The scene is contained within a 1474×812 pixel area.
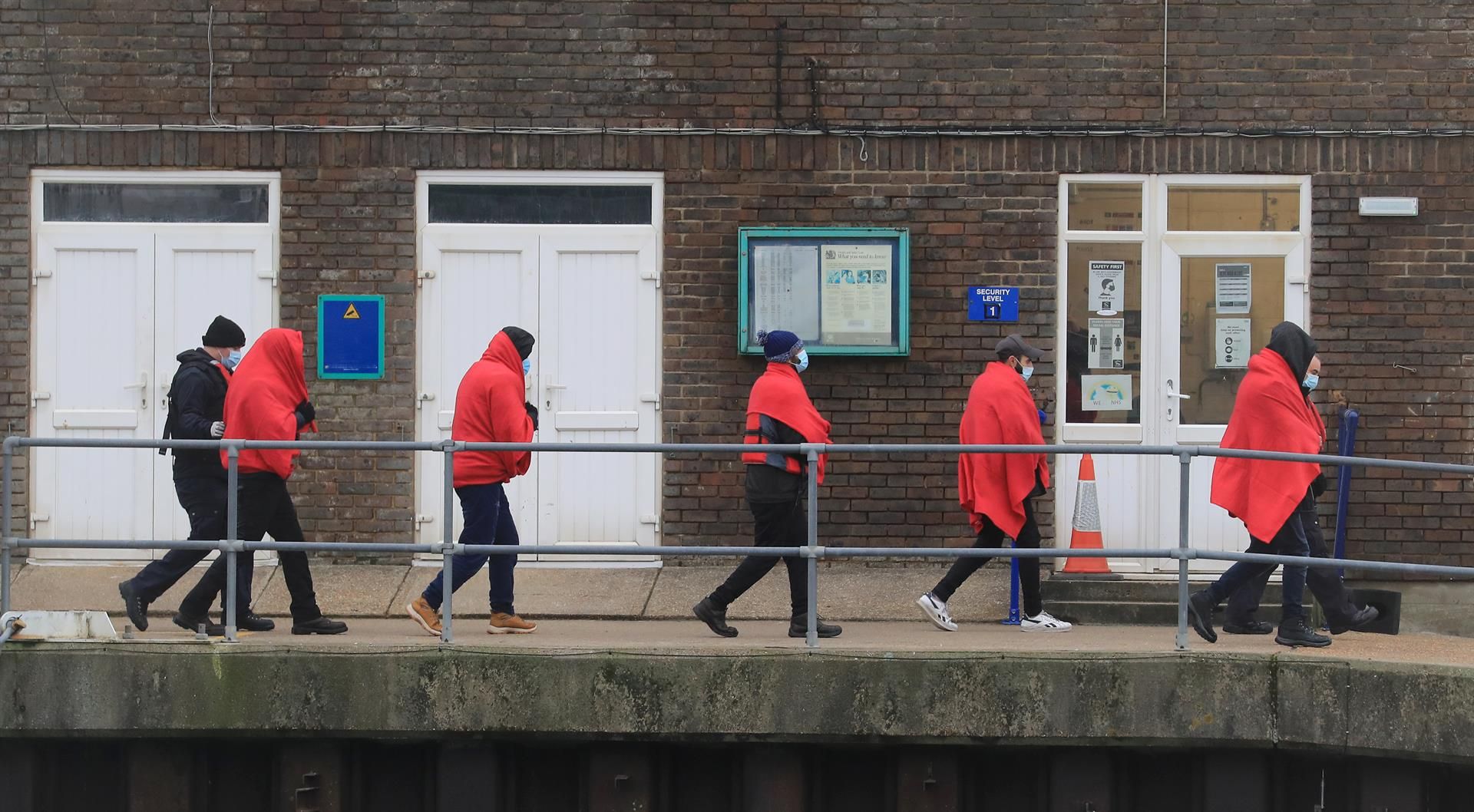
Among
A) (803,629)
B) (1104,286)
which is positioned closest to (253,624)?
(803,629)

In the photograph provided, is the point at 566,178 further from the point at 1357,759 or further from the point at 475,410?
the point at 1357,759

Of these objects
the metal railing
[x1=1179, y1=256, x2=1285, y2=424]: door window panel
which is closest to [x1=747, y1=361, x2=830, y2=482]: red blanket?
the metal railing

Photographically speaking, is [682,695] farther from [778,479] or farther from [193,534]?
[193,534]

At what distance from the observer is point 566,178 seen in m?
10.3

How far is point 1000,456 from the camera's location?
8.37 meters

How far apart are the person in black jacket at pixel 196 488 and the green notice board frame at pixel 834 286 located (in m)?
3.44

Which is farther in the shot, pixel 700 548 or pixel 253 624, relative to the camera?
pixel 253 624

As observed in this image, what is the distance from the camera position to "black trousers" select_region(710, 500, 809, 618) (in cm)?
798

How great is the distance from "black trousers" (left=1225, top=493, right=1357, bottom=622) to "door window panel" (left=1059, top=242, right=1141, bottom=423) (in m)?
2.28

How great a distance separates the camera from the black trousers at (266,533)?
309 inches

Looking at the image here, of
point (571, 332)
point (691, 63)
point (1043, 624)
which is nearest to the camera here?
point (1043, 624)

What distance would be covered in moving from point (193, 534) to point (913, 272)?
15.2 feet

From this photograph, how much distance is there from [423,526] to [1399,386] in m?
6.18

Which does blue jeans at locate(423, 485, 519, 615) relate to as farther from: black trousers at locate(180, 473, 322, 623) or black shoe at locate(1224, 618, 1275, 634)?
black shoe at locate(1224, 618, 1275, 634)
